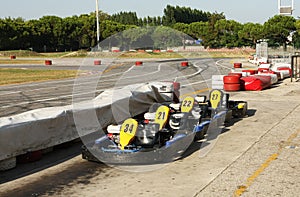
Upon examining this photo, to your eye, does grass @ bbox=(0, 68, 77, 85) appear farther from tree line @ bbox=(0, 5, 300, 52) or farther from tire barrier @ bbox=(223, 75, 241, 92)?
tree line @ bbox=(0, 5, 300, 52)

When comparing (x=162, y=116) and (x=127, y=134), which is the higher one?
(x=162, y=116)

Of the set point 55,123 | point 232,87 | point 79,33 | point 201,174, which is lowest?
point 201,174

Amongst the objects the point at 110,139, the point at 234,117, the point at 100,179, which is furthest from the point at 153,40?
the point at 100,179

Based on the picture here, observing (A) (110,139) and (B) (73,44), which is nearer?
(A) (110,139)

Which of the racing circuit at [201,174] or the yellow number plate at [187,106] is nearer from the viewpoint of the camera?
the racing circuit at [201,174]

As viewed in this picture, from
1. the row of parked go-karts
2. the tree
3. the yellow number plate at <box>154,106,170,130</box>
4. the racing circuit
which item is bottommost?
the racing circuit

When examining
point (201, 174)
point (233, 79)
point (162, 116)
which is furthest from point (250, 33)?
point (201, 174)

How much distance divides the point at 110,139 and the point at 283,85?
15472mm

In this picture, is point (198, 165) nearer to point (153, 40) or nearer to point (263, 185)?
point (263, 185)

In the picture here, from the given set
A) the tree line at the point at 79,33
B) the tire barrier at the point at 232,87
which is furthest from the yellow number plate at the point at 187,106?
the tree line at the point at 79,33

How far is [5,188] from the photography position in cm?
664

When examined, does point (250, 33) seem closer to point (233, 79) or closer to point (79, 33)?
point (79, 33)

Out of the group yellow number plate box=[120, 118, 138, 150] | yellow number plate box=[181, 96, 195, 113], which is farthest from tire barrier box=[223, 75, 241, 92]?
Answer: yellow number plate box=[120, 118, 138, 150]

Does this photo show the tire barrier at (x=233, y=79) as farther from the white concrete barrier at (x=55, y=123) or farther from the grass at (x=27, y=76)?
the grass at (x=27, y=76)
